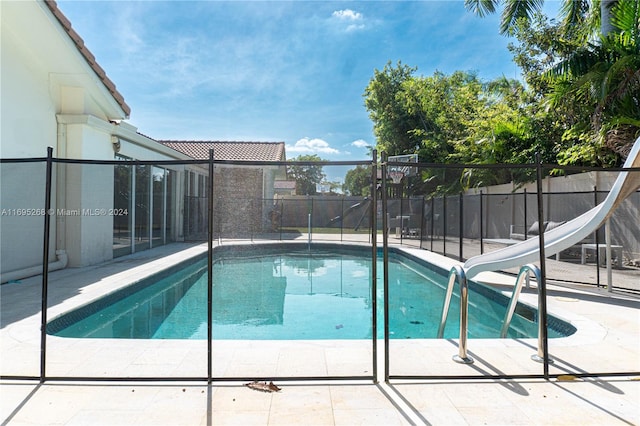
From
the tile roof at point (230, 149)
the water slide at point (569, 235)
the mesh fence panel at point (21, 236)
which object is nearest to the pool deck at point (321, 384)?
the mesh fence panel at point (21, 236)

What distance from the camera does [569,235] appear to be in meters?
4.41

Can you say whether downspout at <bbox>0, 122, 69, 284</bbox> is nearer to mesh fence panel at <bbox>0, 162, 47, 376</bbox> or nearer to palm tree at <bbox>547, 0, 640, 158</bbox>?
mesh fence panel at <bbox>0, 162, 47, 376</bbox>

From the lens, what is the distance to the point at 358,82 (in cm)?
2127

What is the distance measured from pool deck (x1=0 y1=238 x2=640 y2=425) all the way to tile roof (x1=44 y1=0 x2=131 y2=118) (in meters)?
4.62

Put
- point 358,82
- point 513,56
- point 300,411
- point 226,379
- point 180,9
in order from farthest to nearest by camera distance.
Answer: point 358,82 < point 513,56 < point 180,9 < point 226,379 < point 300,411

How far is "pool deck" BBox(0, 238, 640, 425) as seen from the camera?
82.1 inches

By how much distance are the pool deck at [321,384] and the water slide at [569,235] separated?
2.99 ft

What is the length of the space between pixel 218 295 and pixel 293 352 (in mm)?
2800

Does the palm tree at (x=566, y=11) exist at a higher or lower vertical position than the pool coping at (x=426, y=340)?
higher

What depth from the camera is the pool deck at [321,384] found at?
82.1 inches

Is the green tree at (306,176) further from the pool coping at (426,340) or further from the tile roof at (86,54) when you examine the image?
the tile roof at (86,54)

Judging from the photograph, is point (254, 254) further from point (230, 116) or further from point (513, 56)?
point (230, 116)

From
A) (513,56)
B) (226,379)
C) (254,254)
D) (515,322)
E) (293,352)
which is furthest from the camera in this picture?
(513,56)

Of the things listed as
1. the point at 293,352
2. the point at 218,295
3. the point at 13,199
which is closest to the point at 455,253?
the point at 218,295
